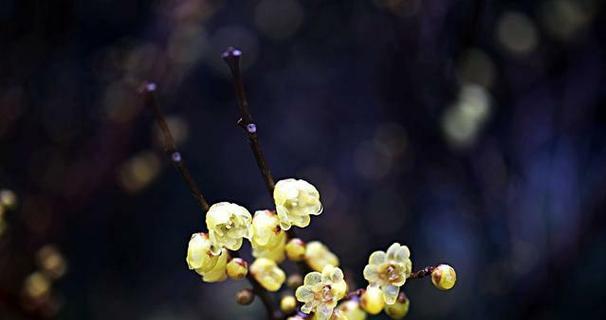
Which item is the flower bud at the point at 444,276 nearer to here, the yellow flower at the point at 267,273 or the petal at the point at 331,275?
the petal at the point at 331,275

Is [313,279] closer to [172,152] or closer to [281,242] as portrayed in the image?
[281,242]

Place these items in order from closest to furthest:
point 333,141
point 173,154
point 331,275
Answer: point 331,275, point 173,154, point 333,141

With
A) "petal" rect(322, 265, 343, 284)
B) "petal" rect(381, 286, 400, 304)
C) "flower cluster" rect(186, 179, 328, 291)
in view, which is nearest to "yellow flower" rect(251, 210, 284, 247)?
"flower cluster" rect(186, 179, 328, 291)

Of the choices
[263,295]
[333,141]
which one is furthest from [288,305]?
[333,141]

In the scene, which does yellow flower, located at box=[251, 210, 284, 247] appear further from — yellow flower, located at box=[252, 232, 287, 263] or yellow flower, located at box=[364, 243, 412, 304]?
yellow flower, located at box=[364, 243, 412, 304]

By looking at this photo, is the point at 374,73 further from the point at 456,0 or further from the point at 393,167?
the point at 456,0

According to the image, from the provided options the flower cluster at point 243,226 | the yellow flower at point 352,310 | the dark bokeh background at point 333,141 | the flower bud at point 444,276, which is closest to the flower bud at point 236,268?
the flower cluster at point 243,226
